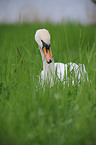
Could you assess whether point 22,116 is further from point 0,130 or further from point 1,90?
point 1,90

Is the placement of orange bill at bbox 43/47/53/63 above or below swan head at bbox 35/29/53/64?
below

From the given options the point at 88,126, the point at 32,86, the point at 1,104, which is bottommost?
the point at 88,126

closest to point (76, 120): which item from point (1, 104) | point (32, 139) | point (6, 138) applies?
point (32, 139)

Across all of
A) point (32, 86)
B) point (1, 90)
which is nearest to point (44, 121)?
point (32, 86)

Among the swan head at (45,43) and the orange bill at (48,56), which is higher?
the swan head at (45,43)

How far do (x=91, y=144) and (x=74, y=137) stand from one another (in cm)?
18

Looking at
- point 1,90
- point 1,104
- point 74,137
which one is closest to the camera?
point 74,137

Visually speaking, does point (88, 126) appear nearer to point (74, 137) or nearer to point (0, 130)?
point (74, 137)

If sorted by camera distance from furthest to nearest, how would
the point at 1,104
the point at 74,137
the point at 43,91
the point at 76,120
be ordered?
the point at 43,91 → the point at 1,104 → the point at 76,120 → the point at 74,137

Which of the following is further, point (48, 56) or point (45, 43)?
point (45, 43)

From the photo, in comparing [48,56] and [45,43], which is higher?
[45,43]

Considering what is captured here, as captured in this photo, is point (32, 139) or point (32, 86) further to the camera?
point (32, 86)

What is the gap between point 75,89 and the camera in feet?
10.0

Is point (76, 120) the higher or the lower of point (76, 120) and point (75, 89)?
the lower
